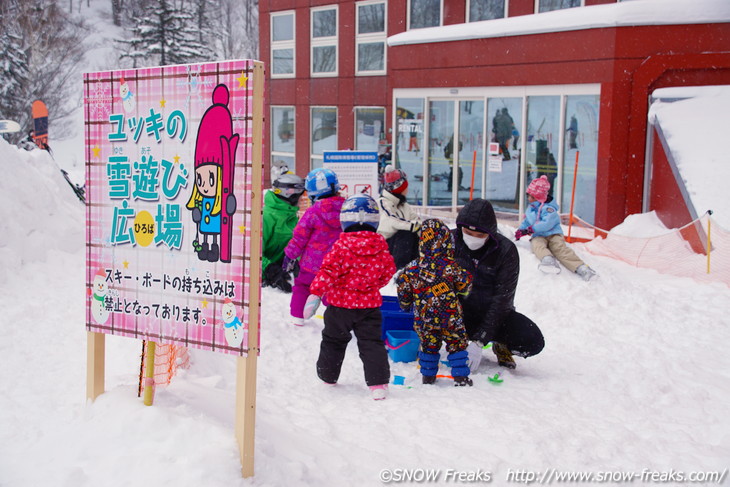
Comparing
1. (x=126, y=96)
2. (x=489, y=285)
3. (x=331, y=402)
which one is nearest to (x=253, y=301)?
(x=126, y=96)

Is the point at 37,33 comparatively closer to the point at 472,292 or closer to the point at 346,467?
the point at 472,292

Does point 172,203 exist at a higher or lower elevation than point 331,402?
higher

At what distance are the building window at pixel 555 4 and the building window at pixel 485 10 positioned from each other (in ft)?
3.19

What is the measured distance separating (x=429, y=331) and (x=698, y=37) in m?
10.4

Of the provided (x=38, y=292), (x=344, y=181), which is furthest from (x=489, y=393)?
(x=344, y=181)

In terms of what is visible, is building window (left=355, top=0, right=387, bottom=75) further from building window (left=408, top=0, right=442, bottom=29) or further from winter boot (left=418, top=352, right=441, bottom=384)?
winter boot (left=418, top=352, right=441, bottom=384)

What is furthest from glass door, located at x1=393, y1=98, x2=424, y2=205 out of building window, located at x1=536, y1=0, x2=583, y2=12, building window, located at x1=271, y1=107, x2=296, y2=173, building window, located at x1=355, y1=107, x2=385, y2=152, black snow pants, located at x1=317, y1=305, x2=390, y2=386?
black snow pants, located at x1=317, y1=305, x2=390, y2=386

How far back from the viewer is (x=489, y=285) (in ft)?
21.3

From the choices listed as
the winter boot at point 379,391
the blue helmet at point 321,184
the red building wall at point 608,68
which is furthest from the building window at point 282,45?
the winter boot at point 379,391

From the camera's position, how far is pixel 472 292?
21.5ft

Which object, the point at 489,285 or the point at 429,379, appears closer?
the point at 429,379

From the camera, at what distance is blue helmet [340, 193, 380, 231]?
5840 millimetres

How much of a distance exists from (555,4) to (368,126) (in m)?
7.88

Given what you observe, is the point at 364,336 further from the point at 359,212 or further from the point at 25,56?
the point at 25,56
